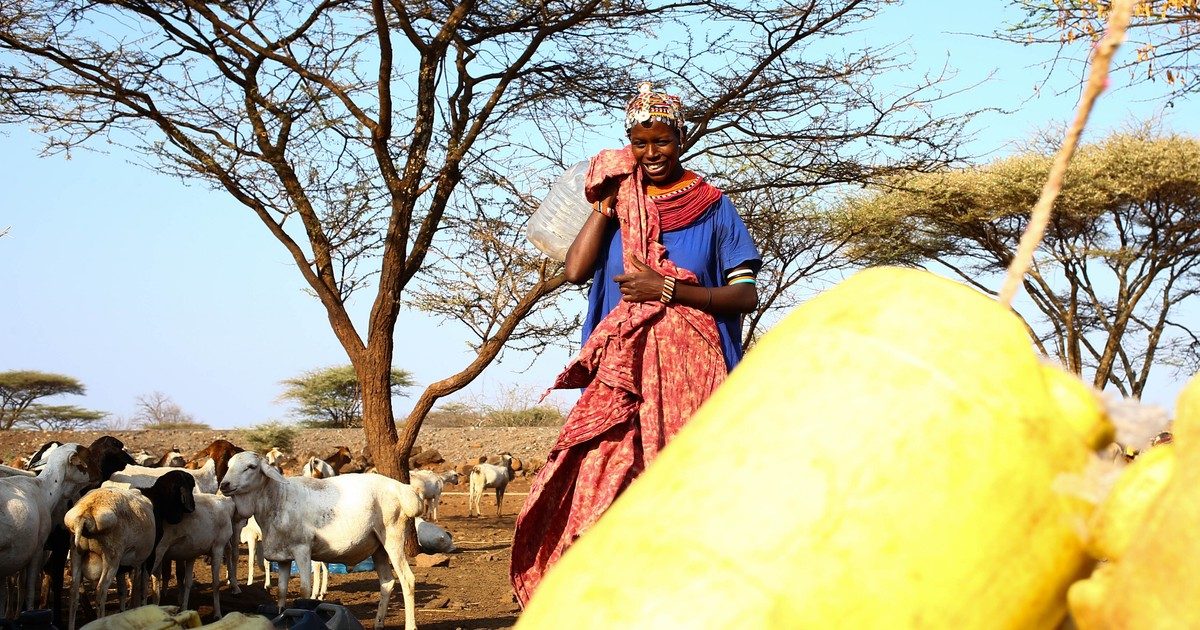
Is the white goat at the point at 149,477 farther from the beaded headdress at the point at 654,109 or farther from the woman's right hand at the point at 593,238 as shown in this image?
the beaded headdress at the point at 654,109

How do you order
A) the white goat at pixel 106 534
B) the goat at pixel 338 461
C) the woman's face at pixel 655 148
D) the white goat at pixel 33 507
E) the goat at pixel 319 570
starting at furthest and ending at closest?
1. the goat at pixel 338 461
2. the goat at pixel 319 570
3. the white goat at pixel 106 534
4. the white goat at pixel 33 507
5. the woman's face at pixel 655 148

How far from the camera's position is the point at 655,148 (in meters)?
3.41

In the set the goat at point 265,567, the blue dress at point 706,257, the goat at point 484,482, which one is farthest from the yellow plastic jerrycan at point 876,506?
the goat at point 484,482

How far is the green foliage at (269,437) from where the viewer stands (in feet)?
75.2

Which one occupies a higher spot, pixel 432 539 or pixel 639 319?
pixel 639 319

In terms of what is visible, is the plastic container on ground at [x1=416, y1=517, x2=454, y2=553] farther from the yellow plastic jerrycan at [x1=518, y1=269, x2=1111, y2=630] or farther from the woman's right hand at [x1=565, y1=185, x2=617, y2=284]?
the yellow plastic jerrycan at [x1=518, y1=269, x2=1111, y2=630]

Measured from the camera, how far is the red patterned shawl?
10.7ft

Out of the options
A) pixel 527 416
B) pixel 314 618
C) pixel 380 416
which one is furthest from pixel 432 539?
pixel 527 416

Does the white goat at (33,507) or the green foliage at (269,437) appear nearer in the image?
the white goat at (33,507)

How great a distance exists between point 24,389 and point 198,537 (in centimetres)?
2427

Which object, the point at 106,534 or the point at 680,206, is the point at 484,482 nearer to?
the point at 106,534

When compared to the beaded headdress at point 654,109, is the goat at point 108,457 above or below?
below

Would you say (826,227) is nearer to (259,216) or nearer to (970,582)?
(259,216)

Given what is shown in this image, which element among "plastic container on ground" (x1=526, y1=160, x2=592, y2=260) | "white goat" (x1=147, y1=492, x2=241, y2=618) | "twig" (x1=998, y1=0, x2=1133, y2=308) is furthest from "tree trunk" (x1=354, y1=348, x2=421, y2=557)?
"twig" (x1=998, y1=0, x2=1133, y2=308)
